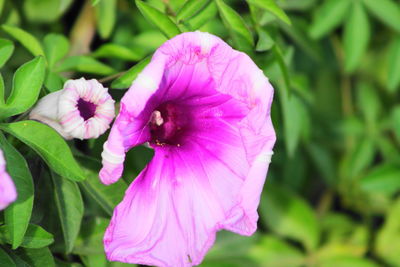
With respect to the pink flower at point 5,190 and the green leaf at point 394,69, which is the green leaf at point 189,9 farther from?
the green leaf at point 394,69

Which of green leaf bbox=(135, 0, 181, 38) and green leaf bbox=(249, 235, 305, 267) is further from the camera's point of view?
green leaf bbox=(249, 235, 305, 267)

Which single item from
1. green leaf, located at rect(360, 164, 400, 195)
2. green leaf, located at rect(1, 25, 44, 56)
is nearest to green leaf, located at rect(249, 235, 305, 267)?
green leaf, located at rect(360, 164, 400, 195)

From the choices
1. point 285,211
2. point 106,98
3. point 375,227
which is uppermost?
point 106,98

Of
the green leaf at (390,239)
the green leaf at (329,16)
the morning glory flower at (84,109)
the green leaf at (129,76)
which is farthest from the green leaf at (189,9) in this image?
the green leaf at (390,239)

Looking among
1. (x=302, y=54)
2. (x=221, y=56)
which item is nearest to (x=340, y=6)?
(x=302, y=54)

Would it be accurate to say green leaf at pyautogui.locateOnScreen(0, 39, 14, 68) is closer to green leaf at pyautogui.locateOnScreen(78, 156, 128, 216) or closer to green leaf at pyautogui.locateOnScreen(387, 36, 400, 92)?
green leaf at pyautogui.locateOnScreen(78, 156, 128, 216)

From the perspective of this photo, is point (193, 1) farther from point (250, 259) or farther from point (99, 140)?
point (250, 259)

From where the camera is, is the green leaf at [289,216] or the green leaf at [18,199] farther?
the green leaf at [289,216]
